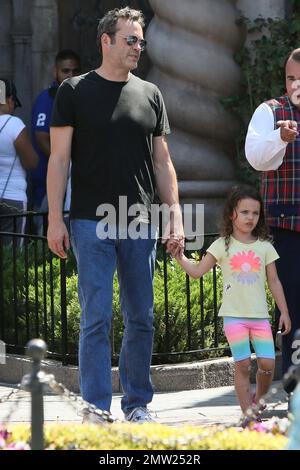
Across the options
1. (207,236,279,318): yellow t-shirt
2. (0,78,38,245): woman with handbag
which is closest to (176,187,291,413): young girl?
(207,236,279,318): yellow t-shirt

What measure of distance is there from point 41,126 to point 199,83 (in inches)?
54.8

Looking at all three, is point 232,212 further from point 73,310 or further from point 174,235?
point 73,310

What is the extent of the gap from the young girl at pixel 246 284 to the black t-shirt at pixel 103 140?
56cm

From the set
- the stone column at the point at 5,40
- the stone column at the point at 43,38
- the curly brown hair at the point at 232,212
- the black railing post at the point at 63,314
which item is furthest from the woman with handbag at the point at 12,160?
the curly brown hair at the point at 232,212

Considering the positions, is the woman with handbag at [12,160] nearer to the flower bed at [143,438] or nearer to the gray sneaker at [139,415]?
the gray sneaker at [139,415]

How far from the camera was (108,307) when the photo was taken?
725 centimetres

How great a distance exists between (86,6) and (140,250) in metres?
6.78

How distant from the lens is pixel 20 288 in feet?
32.4

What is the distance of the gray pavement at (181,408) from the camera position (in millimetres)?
7875

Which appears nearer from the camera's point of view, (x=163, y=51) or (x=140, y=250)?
(x=140, y=250)
